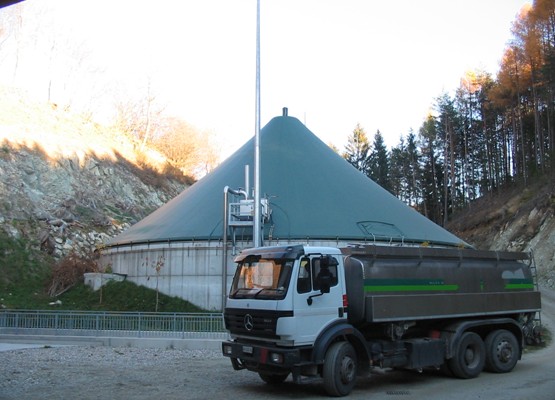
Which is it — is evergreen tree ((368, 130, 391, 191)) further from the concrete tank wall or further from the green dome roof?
the concrete tank wall

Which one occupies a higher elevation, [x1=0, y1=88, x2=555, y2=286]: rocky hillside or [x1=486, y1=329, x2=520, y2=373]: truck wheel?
[x1=0, y1=88, x2=555, y2=286]: rocky hillside

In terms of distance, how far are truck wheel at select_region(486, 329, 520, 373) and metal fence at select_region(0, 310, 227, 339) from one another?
331 inches

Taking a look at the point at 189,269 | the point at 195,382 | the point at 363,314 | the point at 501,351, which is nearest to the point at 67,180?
the point at 189,269

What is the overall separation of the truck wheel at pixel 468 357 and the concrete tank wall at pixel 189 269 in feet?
37.4

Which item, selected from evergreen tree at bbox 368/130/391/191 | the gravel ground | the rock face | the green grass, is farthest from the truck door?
evergreen tree at bbox 368/130/391/191

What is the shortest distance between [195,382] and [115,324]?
314 inches

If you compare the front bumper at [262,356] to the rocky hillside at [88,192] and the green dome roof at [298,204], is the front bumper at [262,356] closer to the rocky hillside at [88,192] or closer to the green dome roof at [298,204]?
the green dome roof at [298,204]

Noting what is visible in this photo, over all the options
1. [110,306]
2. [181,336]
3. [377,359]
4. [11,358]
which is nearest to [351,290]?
[377,359]

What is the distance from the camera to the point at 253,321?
34.2 ft

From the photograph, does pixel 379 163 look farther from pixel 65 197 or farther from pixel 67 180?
pixel 65 197

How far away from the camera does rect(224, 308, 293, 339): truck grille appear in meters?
10.0

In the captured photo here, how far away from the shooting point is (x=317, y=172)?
29.1 meters

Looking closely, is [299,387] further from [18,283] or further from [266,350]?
[18,283]

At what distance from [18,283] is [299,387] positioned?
21399 millimetres
